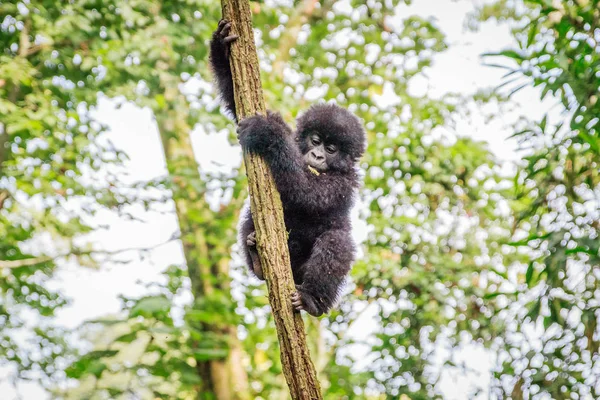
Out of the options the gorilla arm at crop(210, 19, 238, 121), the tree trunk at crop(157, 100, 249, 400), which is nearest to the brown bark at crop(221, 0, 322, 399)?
the gorilla arm at crop(210, 19, 238, 121)

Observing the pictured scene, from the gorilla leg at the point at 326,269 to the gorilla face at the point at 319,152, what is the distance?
517 millimetres

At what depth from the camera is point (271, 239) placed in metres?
2.89

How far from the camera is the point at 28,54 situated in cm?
705

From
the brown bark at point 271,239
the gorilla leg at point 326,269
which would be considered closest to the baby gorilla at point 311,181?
the gorilla leg at point 326,269

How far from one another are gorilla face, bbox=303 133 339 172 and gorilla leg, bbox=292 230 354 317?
52 cm

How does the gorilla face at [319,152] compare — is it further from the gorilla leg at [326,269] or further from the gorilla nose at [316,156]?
the gorilla leg at [326,269]

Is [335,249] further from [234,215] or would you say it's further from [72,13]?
[72,13]

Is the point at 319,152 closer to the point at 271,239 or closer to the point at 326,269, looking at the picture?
the point at 326,269

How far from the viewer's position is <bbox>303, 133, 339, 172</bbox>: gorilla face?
413cm

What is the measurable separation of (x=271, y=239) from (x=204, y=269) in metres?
5.20

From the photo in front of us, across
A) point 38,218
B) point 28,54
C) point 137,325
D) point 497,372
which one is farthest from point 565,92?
point 38,218

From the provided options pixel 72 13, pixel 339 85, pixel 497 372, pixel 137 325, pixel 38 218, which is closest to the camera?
pixel 497 372

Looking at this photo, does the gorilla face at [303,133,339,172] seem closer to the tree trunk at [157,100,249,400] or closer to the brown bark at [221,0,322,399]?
the brown bark at [221,0,322,399]

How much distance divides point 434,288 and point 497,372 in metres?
1.42
